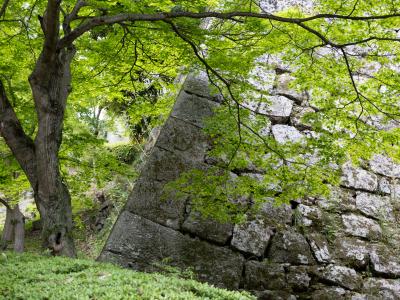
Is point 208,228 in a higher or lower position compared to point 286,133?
lower

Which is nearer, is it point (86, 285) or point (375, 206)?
point (86, 285)

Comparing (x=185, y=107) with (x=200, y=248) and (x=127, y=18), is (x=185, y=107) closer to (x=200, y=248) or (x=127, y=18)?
(x=200, y=248)

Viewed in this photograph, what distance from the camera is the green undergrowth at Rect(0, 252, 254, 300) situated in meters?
2.70

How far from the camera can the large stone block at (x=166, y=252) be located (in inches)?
203

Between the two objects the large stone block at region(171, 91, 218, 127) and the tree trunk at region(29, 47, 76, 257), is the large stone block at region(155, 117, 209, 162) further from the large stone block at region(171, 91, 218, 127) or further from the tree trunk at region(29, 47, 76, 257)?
the tree trunk at region(29, 47, 76, 257)

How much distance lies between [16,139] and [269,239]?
12.2 feet

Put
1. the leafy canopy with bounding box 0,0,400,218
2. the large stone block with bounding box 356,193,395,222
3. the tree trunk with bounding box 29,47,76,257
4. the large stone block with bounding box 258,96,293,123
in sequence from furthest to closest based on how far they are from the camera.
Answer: the large stone block with bounding box 258,96,293,123, the large stone block with bounding box 356,193,395,222, the tree trunk with bounding box 29,47,76,257, the leafy canopy with bounding box 0,0,400,218

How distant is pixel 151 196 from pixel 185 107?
184 centimetres

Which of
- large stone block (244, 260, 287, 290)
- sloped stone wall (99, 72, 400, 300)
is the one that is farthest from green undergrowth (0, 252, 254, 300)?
large stone block (244, 260, 287, 290)

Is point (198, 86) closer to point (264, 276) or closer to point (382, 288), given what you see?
point (264, 276)

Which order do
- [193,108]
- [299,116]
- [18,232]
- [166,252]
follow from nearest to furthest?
1. [166,252]
2. [193,108]
3. [299,116]
4. [18,232]

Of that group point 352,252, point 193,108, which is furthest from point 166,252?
point 352,252

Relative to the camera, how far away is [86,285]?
292cm

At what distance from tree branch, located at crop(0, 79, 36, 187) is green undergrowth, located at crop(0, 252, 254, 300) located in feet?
4.77
